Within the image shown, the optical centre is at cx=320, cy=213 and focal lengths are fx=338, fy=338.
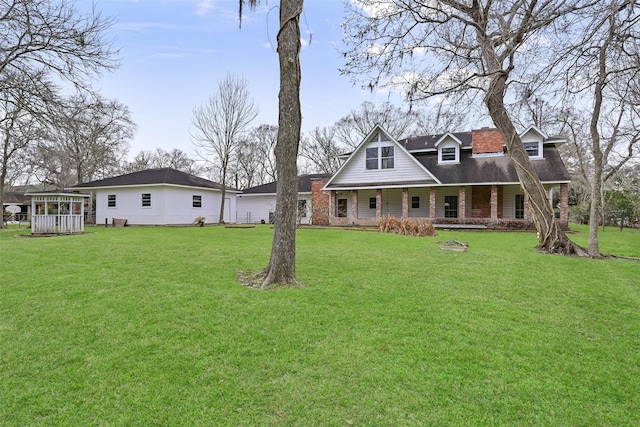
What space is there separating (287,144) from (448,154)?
18.8 meters

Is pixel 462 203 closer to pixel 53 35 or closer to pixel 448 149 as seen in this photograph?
pixel 448 149

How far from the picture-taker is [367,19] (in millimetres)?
8695

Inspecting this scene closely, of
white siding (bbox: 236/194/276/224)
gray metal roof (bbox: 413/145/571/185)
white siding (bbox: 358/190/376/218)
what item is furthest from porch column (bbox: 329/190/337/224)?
gray metal roof (bbox: 413/145/571/185)

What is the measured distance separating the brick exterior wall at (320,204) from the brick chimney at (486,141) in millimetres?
10188

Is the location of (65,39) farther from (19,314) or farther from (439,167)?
(439,167)

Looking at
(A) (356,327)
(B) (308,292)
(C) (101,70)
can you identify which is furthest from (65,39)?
(A) (356,327)

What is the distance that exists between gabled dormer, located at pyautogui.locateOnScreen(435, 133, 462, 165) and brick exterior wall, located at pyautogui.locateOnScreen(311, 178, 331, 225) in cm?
795

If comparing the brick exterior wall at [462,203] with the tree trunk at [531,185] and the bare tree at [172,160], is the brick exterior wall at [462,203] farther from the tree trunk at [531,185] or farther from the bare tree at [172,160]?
the bare tree at [172,160]

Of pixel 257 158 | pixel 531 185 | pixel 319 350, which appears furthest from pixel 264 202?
pixel 319 350

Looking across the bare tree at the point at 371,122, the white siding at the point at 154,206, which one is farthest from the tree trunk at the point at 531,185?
the bare tree at the point at 371,122

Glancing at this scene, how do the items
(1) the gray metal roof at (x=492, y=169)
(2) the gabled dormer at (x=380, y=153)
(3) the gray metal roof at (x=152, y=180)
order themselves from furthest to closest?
(3) the gray metal roof at (x=152, y=180) → (2) the gabled dormer at (x=380, y=153) → (1) the gray metal roof at (x=492, y=169)

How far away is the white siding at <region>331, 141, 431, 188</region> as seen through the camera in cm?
2112

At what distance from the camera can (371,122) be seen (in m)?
38.7

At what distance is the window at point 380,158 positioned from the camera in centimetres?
2181
